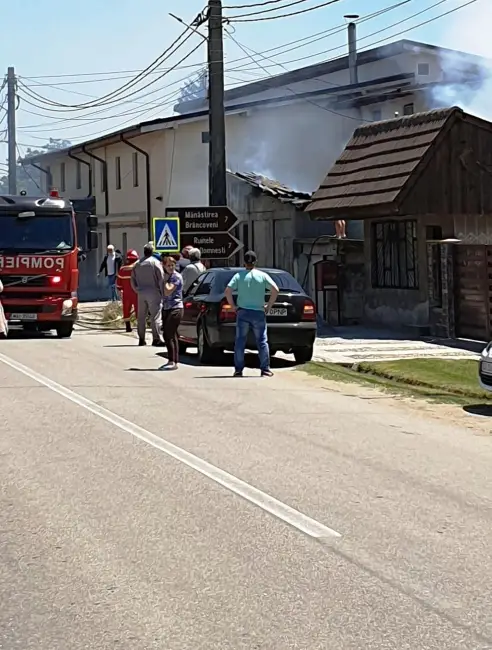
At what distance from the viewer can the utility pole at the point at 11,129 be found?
169 feet

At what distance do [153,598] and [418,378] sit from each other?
1038 cm

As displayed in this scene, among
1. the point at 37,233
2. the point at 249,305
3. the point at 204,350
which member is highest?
the point at 37,233

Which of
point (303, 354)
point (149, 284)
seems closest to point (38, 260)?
point (149, 284)

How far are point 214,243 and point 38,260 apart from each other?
4.19 metres

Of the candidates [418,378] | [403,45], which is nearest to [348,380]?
[418,378]

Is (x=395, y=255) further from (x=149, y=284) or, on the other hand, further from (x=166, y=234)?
(x=149, y=284)

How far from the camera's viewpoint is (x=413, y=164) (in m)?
21.8

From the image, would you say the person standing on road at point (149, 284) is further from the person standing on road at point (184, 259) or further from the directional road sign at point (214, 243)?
the directional road sign at point (214, 243)

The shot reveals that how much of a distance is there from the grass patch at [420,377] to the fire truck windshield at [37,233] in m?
7.14

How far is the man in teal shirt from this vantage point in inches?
644

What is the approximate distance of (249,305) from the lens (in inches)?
645

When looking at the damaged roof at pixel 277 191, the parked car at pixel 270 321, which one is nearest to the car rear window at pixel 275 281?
the parked car at pixel 270 321

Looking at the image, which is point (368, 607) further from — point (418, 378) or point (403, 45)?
point (403, 45)

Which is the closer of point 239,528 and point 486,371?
point 239,528
